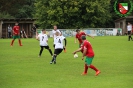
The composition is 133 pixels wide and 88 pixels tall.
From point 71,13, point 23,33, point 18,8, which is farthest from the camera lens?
point 18,8

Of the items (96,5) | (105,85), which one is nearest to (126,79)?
(105,85)

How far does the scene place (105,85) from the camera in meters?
13.6

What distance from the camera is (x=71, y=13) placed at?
76688mm

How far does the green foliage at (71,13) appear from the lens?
250 feet

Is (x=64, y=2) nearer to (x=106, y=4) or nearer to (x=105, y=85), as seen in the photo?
(x=106, y=4)

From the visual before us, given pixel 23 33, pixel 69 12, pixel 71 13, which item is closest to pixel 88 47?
pixel 23 33

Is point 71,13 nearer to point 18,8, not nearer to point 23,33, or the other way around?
point 23,33

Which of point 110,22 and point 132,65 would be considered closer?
point 132,65

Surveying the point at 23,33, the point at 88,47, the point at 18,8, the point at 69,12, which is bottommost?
the point at 23,33

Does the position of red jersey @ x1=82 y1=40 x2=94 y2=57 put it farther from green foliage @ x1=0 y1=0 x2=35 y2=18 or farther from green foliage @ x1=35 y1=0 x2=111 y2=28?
green foliage @ x1=0 y1=0 x2=35 y2=18

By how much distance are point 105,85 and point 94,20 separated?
213ft

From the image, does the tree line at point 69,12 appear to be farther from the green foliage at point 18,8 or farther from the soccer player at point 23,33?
the soccer player at point 23,33

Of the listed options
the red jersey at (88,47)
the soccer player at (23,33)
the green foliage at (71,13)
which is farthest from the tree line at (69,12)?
the red jersey at (88,47)

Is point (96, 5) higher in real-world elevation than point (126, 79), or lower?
higher
